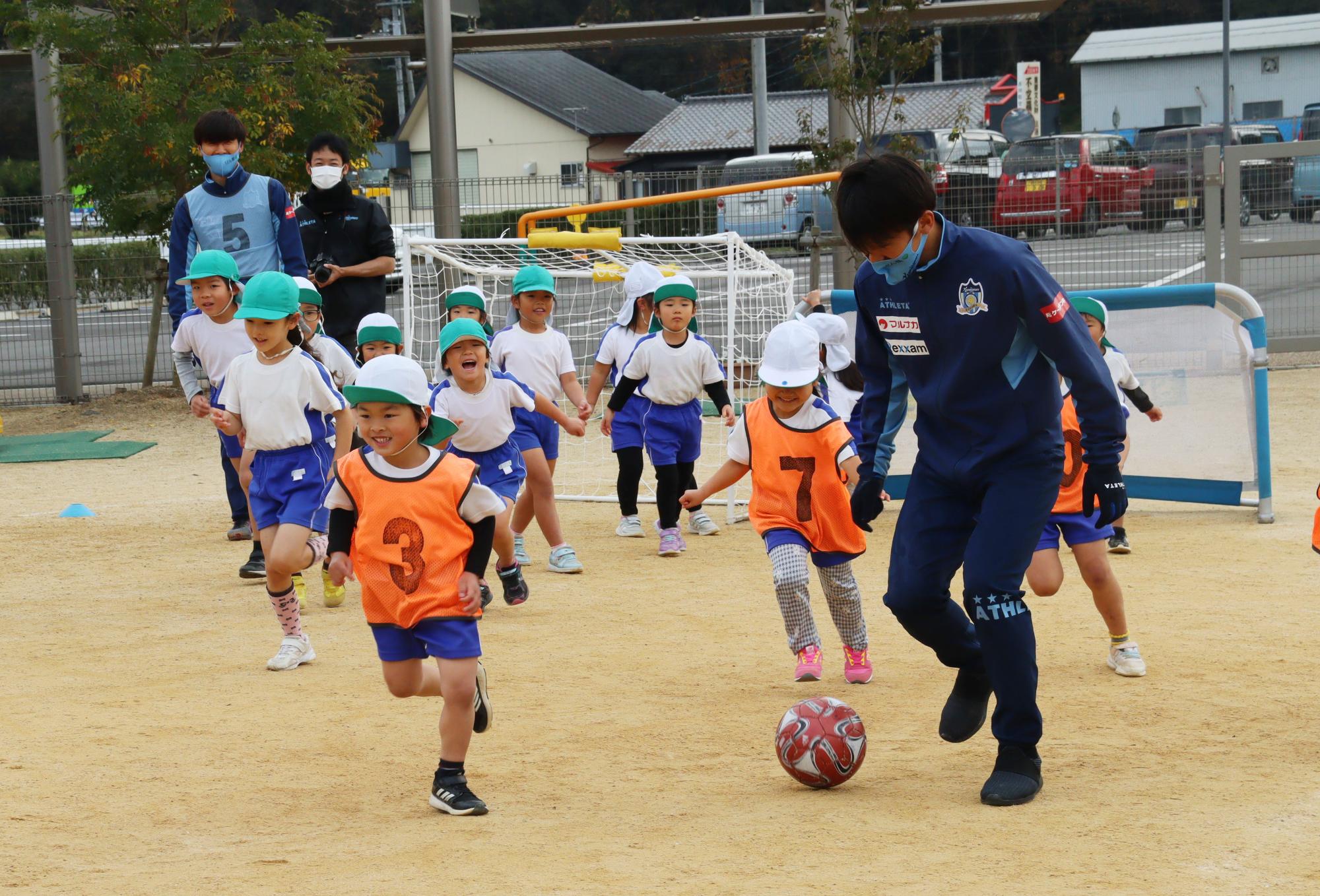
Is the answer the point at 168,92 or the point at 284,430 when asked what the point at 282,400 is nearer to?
the point at 284,430

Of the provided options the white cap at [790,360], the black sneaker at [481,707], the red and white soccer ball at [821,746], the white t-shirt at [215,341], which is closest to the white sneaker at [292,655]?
the black sneaker at [481,707]

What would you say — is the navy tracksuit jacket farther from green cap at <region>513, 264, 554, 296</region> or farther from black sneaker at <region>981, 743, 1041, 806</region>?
green cap at <region>513, 264, 554, 296</region>

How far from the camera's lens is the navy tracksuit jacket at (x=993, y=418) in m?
4.17

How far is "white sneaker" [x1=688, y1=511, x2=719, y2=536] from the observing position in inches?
372

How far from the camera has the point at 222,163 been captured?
8.16 m

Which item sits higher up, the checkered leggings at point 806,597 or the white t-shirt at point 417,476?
the white t-shirt at point 417,476

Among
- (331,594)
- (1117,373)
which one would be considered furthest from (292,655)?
(1117,373)

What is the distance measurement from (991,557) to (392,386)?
6.04 feet

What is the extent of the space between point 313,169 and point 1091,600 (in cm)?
531

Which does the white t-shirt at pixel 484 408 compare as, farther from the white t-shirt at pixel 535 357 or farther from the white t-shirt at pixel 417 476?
the white t-shirt at pixel 417 476

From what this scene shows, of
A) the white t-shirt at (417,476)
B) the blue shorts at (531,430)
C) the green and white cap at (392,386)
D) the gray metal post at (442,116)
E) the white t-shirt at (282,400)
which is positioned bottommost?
the blue shorts at (531,430)

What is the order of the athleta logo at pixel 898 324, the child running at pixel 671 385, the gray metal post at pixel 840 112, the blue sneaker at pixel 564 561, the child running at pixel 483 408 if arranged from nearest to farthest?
the athleta logo at pixel 898 324 < the child running at pixel 483 408 < the blue sneaker at pixel 564 561 < the child running at pixel 671 385 < the gray metal post at pixel 840 112

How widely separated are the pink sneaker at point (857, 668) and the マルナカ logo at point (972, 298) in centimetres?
200

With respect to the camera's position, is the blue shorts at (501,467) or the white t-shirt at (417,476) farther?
the blue shorts at (501,467)
